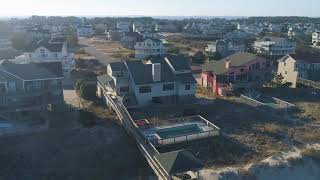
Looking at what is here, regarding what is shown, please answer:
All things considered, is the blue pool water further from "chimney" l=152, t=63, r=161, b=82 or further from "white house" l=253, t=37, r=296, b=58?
"white house" l=253, t=37, r=296, b=58

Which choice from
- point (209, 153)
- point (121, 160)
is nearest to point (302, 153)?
point (209, 153)

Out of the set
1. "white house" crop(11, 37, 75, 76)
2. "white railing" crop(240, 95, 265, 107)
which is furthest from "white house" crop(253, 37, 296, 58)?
"white house" crop(11, 37, 75, 76)

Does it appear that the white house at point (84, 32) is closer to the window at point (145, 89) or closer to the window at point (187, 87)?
the window at point (145, 89)

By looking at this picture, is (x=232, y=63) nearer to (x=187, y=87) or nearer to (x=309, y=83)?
(x=187, y=87)

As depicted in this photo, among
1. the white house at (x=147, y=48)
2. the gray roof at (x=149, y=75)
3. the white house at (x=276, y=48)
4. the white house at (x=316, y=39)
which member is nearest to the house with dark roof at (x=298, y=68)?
the gray roof at (x=149, y=75)

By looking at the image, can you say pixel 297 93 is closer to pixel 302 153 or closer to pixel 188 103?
pixel 188 103

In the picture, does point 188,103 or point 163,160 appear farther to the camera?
point 188,103

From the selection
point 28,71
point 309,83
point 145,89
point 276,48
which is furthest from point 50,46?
point 276,48
